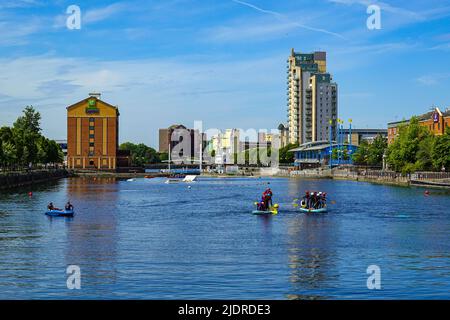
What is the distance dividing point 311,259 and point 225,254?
6.72 metres

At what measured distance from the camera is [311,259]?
49250mm

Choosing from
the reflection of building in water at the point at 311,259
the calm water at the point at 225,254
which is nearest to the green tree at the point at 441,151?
the calm water at the point at 225,254

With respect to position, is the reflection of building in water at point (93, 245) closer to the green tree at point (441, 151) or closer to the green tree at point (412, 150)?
the green tree at point (441, 151)

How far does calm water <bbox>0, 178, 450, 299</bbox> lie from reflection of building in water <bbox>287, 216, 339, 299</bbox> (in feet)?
0.25

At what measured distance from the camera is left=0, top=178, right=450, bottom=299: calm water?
38.5 m

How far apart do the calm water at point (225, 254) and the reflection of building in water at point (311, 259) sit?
0.08 metres

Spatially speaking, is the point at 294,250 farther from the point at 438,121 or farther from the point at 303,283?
the point at 438,121

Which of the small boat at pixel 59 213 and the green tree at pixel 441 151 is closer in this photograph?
the small boat at pixel 59 213

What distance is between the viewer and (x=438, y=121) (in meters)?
199

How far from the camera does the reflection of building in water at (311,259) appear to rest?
1527 inches

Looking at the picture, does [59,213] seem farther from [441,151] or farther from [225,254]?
[441,151]

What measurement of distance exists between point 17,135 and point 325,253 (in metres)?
150

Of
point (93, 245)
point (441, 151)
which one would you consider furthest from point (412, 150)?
point (93, 245)
